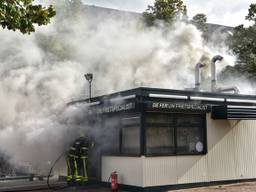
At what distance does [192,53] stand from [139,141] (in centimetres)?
1399

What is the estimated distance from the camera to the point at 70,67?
74.9 feet

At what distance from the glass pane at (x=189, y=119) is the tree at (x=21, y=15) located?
746 cm

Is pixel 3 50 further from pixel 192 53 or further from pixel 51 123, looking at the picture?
pixel 192 53

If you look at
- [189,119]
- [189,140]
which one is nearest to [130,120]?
[189,119]

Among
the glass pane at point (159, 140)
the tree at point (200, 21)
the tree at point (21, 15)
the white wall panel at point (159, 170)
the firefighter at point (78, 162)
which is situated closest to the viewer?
the tree at point (21, 15)

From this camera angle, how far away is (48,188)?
52.5ft

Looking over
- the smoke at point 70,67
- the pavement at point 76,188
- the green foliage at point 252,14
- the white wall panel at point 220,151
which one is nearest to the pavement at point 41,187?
the pavement at point 76,188

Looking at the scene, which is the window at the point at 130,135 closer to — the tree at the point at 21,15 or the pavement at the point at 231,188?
the pavement at the point at 231,188

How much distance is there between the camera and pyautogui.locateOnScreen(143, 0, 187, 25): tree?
27.7 meters

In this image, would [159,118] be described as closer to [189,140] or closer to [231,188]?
[189,140]

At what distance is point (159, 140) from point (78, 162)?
137 inches

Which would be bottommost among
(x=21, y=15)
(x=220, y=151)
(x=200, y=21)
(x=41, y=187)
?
(x=41, y=187)

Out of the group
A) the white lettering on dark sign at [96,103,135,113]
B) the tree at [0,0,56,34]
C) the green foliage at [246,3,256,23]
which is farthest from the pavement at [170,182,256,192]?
the green foliage at [246,3,256,23]

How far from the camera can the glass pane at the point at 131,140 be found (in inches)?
582
